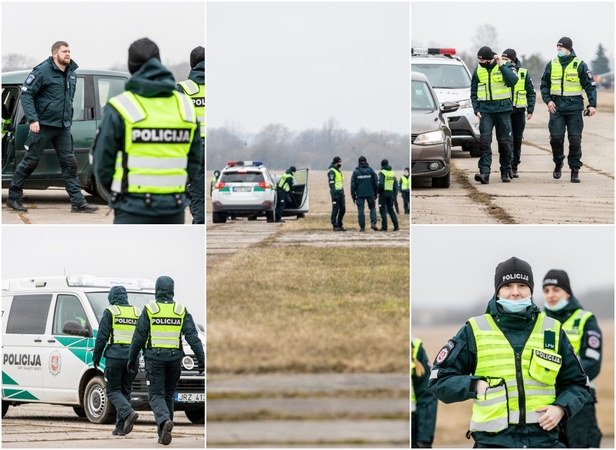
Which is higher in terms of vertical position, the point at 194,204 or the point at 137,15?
the point at 137,15

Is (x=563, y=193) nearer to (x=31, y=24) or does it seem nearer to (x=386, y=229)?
(x=386, y=229)

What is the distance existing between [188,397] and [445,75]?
4062mm

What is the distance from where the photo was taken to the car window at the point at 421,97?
1054 centimetres

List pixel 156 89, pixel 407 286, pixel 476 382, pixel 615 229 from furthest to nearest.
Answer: pixel 407 286, pixel 615 229, pixel 156 89, pixel 476 382

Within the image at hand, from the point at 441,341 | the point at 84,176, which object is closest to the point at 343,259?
the point at 441,341

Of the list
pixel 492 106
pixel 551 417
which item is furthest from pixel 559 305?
pixel 492 106

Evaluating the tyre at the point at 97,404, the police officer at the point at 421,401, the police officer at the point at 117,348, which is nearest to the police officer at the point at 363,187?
the police officer at the point at 421,401

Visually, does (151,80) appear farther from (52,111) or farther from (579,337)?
(579,337)

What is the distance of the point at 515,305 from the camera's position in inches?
238

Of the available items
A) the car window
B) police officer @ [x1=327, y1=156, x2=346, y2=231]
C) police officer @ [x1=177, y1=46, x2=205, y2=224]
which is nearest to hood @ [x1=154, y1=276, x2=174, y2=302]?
police officer @ [x1=177, y1=46, x2=205, y2=224]

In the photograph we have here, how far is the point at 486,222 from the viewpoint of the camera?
10094 millimetres

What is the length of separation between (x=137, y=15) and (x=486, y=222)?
141 inches

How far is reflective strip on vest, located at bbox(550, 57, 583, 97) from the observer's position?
11039 millimetres

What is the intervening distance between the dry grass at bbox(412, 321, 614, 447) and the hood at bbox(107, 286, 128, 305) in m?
2.47
